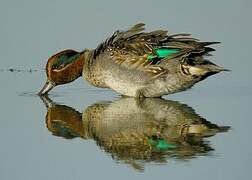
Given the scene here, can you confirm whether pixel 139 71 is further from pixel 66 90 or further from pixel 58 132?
pixel 58 132

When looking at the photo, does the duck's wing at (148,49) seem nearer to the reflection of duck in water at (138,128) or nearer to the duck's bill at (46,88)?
the reflection of duck in water at (138,128)

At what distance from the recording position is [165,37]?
33.5ft

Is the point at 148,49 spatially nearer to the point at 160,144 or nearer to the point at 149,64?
the point at 149,64

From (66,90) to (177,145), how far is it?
451cm

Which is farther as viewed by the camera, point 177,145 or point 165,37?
point 165,37

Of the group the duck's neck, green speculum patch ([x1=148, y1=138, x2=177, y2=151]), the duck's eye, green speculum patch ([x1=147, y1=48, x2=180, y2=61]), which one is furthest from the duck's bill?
green speculum patch ([x1=148, y1=138, x2=177, y2=151])

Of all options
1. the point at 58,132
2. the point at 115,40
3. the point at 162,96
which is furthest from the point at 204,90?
the point at 58,132

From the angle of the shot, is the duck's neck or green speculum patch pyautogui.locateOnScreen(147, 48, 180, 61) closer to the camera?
green speculum patch pyautogui.locateOnScreen(147, 48, 180, 61)

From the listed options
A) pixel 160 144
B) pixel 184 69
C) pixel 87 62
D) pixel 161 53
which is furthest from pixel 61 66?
pixel 160 144

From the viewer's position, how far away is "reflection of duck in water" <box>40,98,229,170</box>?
654 centimetres

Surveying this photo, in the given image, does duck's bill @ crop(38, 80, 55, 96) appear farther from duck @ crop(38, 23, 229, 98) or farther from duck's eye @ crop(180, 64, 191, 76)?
duck's eye @ crop(180, 64, 191, 76)

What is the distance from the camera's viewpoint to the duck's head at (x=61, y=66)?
35.6 ft

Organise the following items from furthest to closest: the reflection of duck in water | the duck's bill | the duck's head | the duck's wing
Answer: the duck's head < the duck's bill < the duck's wing < the reflection of duck in water

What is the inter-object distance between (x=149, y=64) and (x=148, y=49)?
19cm
